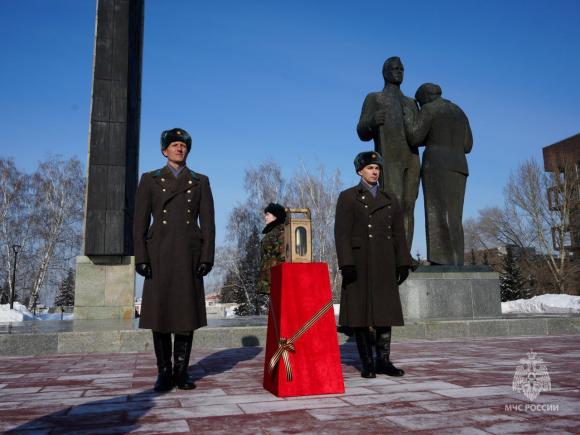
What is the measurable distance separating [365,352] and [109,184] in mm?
8108

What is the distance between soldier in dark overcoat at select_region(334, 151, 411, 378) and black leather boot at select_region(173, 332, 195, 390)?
1.41 m

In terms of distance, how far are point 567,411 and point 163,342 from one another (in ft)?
9.93

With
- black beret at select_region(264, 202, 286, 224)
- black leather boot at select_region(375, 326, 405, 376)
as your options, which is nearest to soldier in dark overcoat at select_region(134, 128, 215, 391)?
black leather boot at select_region(375, 326, 405, 376)

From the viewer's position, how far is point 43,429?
2570mm

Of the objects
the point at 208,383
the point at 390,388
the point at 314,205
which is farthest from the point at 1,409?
the point at 314,205

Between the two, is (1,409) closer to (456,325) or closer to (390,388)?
(390,388)

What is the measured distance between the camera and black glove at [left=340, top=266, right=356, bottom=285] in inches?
168

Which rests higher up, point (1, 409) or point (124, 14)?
point (124, 14)

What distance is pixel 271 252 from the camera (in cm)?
764

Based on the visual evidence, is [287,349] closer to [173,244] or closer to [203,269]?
[203,269]

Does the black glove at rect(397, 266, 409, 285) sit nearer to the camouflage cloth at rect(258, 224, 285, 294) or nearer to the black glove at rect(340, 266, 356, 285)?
the black glove at rect(340, 266, 356, 285)

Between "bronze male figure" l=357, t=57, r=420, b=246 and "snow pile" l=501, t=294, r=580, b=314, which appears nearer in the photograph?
"bronze male figure" l=357, t=57, r=420, b=246

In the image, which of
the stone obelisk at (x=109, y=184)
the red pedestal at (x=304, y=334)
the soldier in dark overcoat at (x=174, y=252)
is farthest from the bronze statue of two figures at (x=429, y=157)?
the red pedestal at (x=304, y=334)

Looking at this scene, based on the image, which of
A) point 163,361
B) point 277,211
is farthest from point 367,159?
point 277,211
